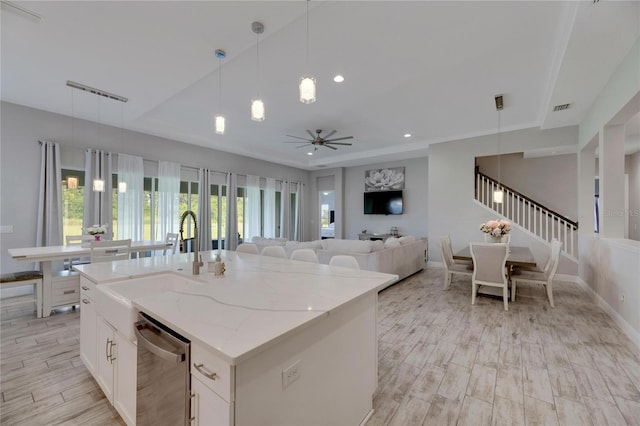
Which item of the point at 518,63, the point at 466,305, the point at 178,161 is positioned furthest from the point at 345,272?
the point at 178,161

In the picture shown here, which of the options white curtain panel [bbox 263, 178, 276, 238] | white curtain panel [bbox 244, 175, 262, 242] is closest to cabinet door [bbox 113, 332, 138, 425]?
white curtain panel [bbox 244, 175, 262, 242]

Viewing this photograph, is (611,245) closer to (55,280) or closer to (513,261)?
(513,261)

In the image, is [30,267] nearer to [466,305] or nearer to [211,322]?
[211,322]

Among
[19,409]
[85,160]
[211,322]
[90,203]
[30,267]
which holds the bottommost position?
[19,409]

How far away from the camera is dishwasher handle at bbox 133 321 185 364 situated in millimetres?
1119

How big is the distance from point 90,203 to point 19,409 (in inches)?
161

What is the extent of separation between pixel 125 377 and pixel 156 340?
59 centimetres

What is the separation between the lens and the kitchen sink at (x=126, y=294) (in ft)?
4.83

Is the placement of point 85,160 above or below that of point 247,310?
above

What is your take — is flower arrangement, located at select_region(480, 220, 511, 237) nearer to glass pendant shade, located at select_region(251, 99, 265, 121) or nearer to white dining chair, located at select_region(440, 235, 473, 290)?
white dining chair, located at select_region(440, 235, 473, 290)

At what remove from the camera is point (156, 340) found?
4.10 feet

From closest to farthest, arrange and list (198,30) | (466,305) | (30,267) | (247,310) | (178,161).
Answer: (247,310) < (198,30) < (466,305) < (30,267) < (178,161)

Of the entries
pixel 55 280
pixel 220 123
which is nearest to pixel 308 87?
pixel 220 123

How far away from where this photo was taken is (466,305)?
3.86 meters
